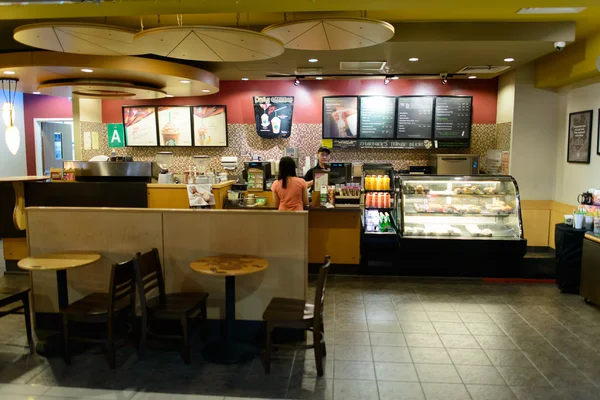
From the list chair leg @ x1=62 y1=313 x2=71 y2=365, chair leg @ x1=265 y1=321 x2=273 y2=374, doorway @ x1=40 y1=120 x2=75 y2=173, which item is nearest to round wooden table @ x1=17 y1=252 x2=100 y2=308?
chair leg @ x1=62 y1=313 x2=71 y2=365

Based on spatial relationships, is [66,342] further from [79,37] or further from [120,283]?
[79,37]

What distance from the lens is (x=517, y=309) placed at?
5086mm

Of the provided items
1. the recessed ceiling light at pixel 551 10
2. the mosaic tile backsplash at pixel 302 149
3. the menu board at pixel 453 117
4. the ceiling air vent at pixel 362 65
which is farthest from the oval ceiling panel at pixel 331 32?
the menu board at pixel 453 117

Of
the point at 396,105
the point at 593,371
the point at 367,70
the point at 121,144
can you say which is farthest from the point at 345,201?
the point at 121,144

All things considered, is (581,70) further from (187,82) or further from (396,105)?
(187,82)

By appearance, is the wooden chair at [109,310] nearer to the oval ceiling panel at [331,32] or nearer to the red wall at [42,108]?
the oval ceiling panel at [331,32]

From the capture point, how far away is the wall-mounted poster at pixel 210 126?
8414 mm

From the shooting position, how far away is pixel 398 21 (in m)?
Result: 5.29

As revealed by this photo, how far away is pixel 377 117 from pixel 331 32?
4.16 meters

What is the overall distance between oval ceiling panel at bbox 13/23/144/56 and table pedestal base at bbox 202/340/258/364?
2.82 meters

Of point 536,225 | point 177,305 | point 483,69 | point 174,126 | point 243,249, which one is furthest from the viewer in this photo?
point 174,126

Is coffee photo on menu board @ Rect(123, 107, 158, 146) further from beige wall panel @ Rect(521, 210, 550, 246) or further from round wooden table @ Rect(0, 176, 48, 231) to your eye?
beige wall panel @ Rect(521, 210, 550, 246)

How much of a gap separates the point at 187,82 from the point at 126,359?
12.2 ft

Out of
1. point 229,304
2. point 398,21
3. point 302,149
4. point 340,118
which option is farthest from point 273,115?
point 229,304
